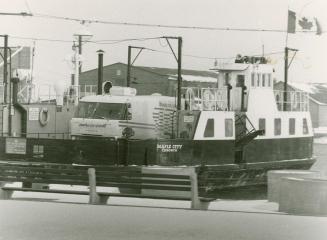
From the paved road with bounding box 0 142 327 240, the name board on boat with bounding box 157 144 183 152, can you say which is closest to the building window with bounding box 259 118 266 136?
the name board on boat with bounding box 157 144 183 152

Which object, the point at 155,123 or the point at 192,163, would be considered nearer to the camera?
the point at 192,163

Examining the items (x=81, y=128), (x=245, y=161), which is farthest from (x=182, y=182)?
(x=245, y=161)

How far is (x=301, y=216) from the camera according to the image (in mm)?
12727

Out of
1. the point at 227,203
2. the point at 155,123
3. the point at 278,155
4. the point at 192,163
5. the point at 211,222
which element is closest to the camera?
the point at 211,222

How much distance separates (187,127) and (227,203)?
1069cm

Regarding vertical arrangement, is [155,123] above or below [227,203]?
above

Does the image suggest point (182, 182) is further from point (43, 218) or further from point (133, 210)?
point (43, 218)

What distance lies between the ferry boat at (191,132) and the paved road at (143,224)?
10233mm

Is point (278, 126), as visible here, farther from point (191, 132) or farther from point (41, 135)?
point (41, 135)

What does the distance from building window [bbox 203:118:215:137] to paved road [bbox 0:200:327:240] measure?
39.3 ft

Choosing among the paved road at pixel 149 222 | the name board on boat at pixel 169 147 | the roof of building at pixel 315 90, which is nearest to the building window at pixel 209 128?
the name board on boat at pixel 169 147

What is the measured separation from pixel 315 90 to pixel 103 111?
2475 inches

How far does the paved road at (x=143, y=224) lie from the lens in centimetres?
1042

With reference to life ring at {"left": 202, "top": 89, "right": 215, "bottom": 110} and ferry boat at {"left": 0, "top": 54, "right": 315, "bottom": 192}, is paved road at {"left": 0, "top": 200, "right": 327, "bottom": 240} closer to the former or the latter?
ferry boat at {"left": 0, "top": 54, "right": 315, "bottom": 192}
